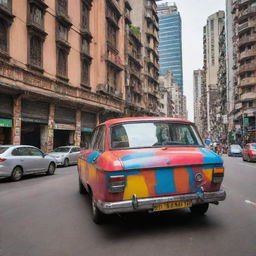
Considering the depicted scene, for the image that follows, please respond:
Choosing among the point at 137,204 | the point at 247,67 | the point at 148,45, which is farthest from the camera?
the point at 148,45

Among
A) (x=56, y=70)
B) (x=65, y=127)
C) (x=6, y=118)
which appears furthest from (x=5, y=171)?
(x=56, y=70)

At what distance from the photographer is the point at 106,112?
3503cm

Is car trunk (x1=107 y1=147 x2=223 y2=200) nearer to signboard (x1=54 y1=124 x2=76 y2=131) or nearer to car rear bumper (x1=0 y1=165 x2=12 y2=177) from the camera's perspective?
car rear bumper (x1=0 y1=165 x2=12 y2=177)

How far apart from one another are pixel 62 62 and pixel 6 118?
10.1 m

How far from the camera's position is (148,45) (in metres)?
61.6

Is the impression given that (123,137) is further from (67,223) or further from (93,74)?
(93,74)

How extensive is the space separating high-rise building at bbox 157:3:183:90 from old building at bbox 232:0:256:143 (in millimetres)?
122867

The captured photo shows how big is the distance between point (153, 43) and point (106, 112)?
34696mm

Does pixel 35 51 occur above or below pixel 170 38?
below

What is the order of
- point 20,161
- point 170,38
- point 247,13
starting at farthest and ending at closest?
point 170,38
point 247,13
point 20,161

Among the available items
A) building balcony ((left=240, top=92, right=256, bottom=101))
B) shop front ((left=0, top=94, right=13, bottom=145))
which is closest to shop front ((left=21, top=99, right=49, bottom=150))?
shop front ((left=0, top=94, right=13, bottom=145))

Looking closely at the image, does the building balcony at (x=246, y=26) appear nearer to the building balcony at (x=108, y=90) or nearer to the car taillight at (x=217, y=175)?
the building balcony at (x=108, y=90)

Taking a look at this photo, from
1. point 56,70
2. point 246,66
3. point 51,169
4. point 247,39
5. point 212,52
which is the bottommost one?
point 51,169

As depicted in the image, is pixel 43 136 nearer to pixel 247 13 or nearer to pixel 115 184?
pixel 115 184
